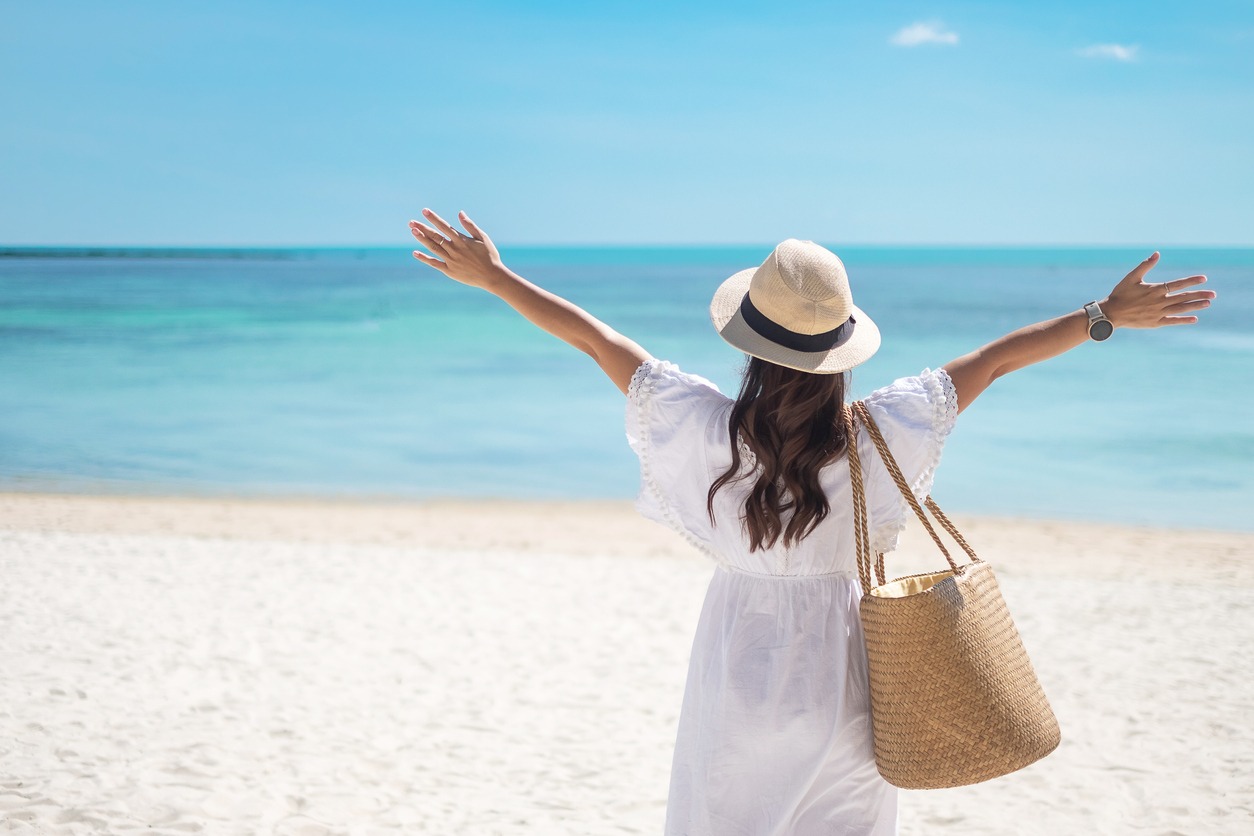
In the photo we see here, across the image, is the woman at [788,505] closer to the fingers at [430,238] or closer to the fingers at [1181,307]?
the fingers at [1181,307]

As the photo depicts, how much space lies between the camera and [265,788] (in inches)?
152

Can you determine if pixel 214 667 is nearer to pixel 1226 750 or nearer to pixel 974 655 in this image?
pixel 974 655

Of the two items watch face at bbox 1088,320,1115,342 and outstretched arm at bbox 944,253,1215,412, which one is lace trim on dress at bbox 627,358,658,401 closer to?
outstretched arm at bbox 944,253,1215,412

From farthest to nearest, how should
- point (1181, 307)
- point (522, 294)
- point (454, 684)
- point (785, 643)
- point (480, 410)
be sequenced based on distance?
1. point (480, 410)
2. point (454, 684)
3. point (522, 294)
4. point (1181, 307)
5. point (785, 643)

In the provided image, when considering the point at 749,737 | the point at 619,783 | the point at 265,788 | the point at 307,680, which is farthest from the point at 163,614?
the point at 749,737

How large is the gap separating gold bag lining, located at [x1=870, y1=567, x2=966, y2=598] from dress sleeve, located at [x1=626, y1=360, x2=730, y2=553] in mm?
Result: 366

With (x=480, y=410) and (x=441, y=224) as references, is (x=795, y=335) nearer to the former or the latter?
(x=441, y=224)

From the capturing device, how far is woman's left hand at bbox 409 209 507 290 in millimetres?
2252

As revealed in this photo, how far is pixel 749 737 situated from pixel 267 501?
9.86 meters

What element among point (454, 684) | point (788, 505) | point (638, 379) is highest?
point (638, 379)

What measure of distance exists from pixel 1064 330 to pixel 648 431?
2.77 feet

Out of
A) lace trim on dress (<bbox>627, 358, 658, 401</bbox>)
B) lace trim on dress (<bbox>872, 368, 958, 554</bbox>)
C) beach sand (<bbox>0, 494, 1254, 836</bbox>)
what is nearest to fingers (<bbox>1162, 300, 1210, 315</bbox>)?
lace trim on dress (<bbox>872, 368, 958, 554</bbox>)

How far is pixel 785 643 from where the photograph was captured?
2.01m

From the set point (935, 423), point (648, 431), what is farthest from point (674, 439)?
point (935, 423)
